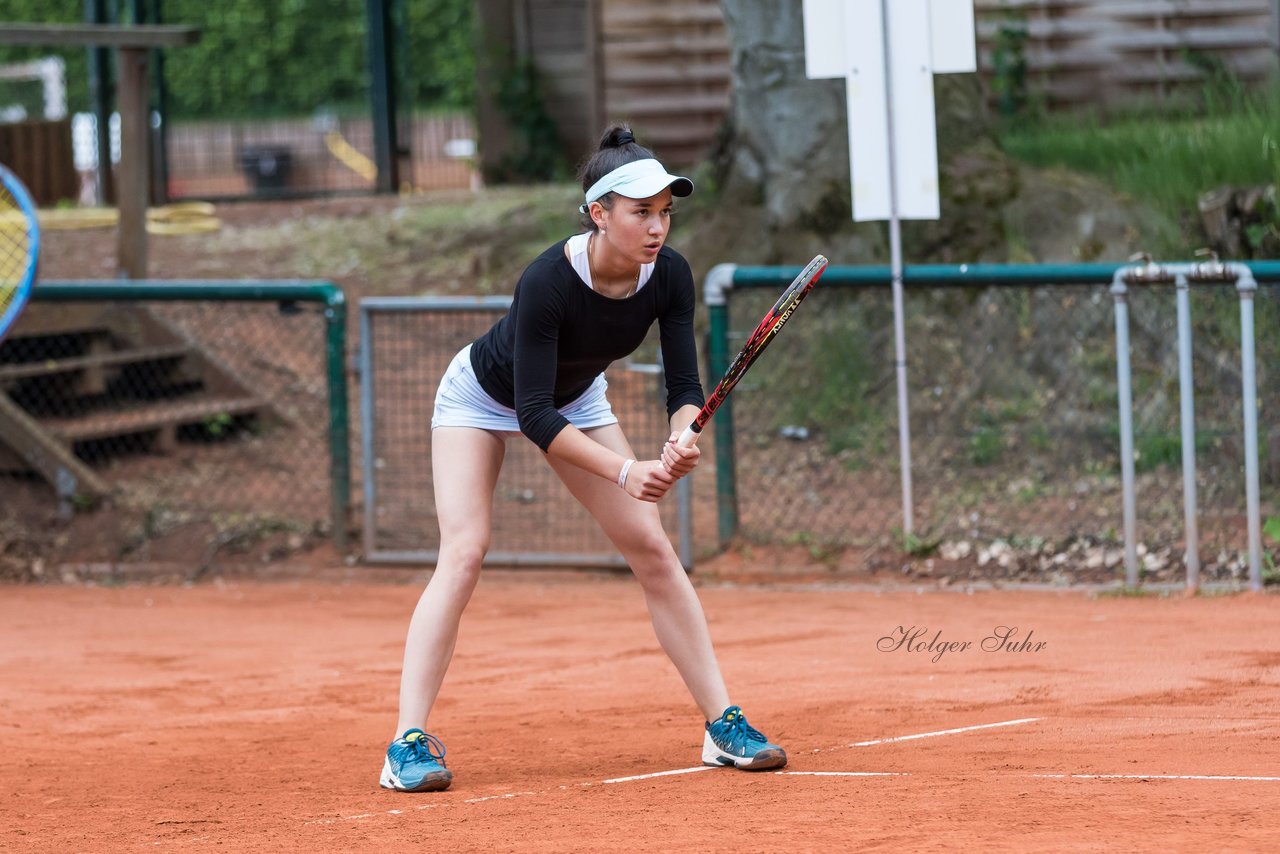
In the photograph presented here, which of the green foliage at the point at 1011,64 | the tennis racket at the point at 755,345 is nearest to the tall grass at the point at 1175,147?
the green foliage at the point at 1011,64

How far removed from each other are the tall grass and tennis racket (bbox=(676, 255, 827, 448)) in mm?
5177

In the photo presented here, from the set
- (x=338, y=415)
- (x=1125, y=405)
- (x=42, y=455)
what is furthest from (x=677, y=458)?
(x=42, y=455)

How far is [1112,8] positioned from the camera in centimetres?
1353

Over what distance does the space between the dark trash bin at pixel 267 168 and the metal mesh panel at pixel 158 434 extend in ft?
37.6

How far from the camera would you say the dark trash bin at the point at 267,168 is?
21.7m

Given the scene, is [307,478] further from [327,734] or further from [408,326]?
[327,734]

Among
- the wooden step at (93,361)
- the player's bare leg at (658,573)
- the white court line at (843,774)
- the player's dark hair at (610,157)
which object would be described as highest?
the player's dark hair at (610,157)

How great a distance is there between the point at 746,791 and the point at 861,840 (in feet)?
2.04

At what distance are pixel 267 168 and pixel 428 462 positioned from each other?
14.6 m

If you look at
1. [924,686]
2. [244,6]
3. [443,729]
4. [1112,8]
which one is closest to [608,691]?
[443,729]

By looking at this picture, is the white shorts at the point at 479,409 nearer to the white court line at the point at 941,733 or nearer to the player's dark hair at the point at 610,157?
the player's dark hair at the point at 610,157

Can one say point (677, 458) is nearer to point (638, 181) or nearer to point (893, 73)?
point (638, 181)

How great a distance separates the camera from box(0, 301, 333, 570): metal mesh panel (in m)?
8.61
